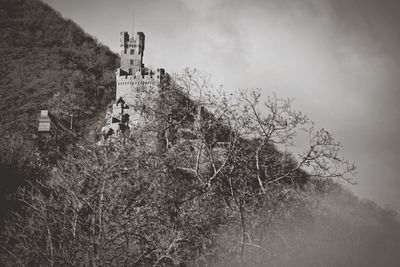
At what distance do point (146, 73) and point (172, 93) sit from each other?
3363 cm

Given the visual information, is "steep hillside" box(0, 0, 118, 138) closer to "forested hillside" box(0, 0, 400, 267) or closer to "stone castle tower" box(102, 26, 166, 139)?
"stone castle tower" box(102, 26, 166, 139)

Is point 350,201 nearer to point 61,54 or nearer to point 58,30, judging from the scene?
point 61,54

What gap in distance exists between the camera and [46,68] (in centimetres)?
6500

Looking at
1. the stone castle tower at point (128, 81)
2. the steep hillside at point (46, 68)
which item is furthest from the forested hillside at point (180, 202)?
the steep hillside at point (46, 68)

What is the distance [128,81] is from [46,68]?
809 inches

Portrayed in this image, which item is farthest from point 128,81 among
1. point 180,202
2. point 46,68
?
point 180,202

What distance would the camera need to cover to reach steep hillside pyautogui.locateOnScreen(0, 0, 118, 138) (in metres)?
53.0

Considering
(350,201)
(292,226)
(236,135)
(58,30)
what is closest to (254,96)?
(236,135)

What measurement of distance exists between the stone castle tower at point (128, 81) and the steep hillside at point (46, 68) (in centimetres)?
662

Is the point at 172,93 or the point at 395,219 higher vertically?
the point at 172,93

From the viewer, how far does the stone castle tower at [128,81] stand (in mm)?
43500

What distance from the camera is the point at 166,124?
17.3 m

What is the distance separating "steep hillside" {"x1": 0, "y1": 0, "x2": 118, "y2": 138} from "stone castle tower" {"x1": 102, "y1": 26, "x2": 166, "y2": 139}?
6.62m

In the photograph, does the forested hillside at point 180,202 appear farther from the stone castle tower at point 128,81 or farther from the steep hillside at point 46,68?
the steep hillside at point 46,68
